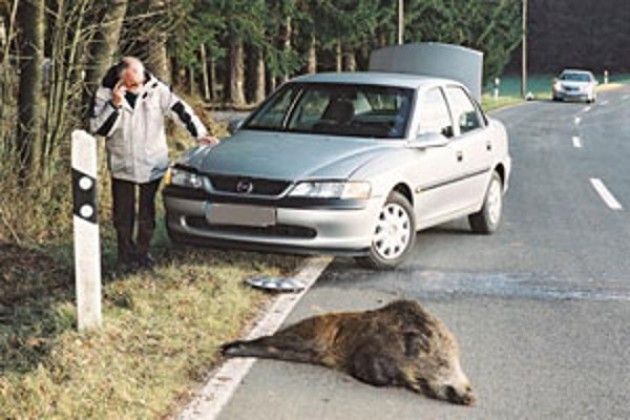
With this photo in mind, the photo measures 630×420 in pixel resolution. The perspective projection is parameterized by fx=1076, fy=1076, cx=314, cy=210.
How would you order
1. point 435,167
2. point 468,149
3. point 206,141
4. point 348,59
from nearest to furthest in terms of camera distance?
point 206,141
point 435,167
point 468,149
point 348,59

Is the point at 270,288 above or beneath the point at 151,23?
beneath

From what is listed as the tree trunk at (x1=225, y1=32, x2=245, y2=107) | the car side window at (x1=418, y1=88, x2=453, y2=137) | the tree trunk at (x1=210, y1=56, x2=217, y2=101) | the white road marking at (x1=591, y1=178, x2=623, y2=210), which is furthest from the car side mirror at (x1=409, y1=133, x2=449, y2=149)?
the tree trunk at (x1=210, y1=56, x2=217, y2=101)

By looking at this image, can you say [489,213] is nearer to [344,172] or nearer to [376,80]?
[376,80]

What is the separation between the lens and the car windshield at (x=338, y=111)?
29.7 ft

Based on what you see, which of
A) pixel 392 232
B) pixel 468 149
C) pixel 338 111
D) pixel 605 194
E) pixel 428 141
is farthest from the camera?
pixel 605 194

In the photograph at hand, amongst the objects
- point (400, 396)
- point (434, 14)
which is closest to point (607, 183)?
point (400, 396)

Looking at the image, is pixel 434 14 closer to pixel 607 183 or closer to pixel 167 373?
pixel 607 183

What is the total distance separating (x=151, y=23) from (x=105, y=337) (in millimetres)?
7214

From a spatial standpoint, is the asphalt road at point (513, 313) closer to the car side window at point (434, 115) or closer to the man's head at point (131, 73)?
the car side window at point (434, 115)

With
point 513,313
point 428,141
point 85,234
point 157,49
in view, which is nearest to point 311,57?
point 157,49

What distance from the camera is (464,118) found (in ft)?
32.9

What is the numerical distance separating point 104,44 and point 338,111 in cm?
A: 240

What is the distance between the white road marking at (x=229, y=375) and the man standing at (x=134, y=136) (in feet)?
4.27

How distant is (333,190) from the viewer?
7.85 metres
